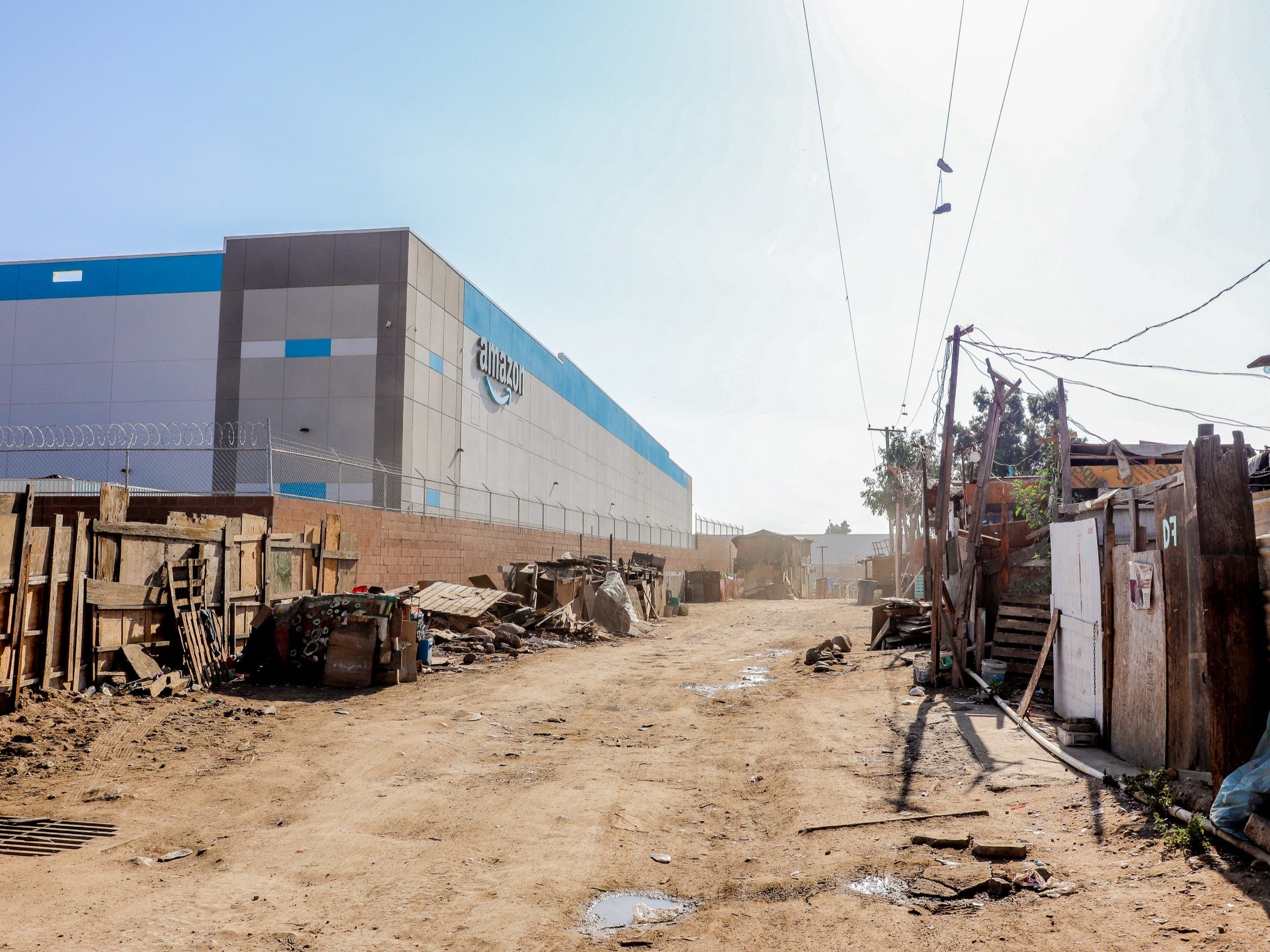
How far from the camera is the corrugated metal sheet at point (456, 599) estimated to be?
63.4 ft

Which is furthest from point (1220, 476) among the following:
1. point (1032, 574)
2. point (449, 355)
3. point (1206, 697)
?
point (449, 355)

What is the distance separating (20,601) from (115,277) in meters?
24.7

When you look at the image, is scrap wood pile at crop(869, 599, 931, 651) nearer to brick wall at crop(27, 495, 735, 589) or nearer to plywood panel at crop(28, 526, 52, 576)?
brick wall at crop(27, 495, 735, 589)

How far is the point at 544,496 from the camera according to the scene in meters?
40.9

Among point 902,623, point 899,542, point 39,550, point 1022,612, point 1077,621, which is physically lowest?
point 902,623

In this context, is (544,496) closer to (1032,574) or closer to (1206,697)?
(1032,574)

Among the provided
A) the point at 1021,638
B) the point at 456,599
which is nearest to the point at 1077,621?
the point at 1021,638

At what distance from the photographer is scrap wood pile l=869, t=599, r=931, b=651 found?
18.6m

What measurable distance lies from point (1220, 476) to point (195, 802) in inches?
331

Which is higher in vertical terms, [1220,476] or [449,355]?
[449,355]

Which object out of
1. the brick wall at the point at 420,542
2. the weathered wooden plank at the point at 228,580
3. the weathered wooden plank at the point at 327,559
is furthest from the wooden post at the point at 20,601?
the weathered wooden plank at the point at 327,559

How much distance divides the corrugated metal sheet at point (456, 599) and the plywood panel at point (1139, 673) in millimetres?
13826

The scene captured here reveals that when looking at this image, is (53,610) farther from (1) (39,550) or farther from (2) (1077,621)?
(2) (1077,621)

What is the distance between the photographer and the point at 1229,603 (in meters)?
5.94
